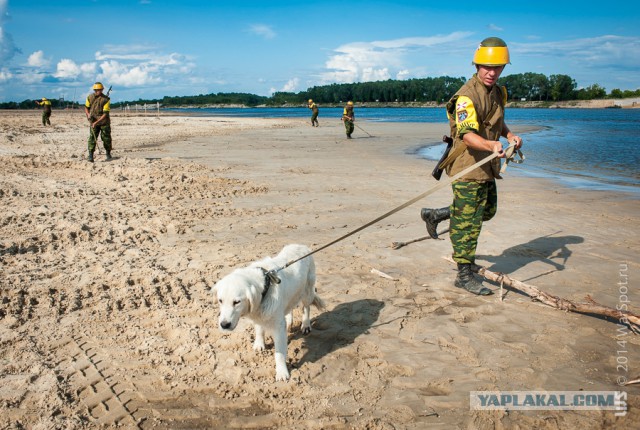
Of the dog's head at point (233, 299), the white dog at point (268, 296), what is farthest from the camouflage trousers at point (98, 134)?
the dog's head at point (233, 299)

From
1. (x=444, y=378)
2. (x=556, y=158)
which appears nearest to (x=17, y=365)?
(x=444, y=378)

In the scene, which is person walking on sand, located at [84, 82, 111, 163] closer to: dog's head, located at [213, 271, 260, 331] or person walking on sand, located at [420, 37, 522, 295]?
person walking on sand, located at [420, 37, 522, 295]

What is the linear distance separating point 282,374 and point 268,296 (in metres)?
0.69

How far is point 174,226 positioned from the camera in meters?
8.24

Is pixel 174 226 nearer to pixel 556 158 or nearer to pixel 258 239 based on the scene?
pixel 258 239

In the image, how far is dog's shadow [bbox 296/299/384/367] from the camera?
4488mm

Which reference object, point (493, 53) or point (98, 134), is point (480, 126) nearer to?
point (493, 53)

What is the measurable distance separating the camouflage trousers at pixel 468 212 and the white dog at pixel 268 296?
1.98m

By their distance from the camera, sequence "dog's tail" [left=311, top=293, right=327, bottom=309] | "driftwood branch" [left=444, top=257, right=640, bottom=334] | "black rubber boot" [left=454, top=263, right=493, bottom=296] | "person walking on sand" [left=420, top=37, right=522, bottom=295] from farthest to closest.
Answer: "black rubber boot" [left=454, top=263, right=493, bottom=296], "person walking on sand" [left=420, top=37, right=522, bottom=295], "dog's tail" [left=311, top=293, right=327, bottom=309], "driftwood branch" [left=444, top=257, right=640, bottom=334]

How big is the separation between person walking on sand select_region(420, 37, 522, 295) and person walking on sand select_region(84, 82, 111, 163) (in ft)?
45.9

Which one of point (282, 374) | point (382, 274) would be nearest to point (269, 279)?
point (282, 374)

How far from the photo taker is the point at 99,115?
16203 millimetres

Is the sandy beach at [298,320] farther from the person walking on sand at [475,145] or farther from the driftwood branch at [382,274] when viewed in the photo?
the person walking on sand at [475,145]

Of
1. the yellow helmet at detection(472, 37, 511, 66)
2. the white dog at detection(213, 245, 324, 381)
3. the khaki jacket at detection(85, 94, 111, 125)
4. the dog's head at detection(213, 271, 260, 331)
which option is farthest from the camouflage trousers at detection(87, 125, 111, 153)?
the yellow helmet at detection(472, 37, 511, 66)
